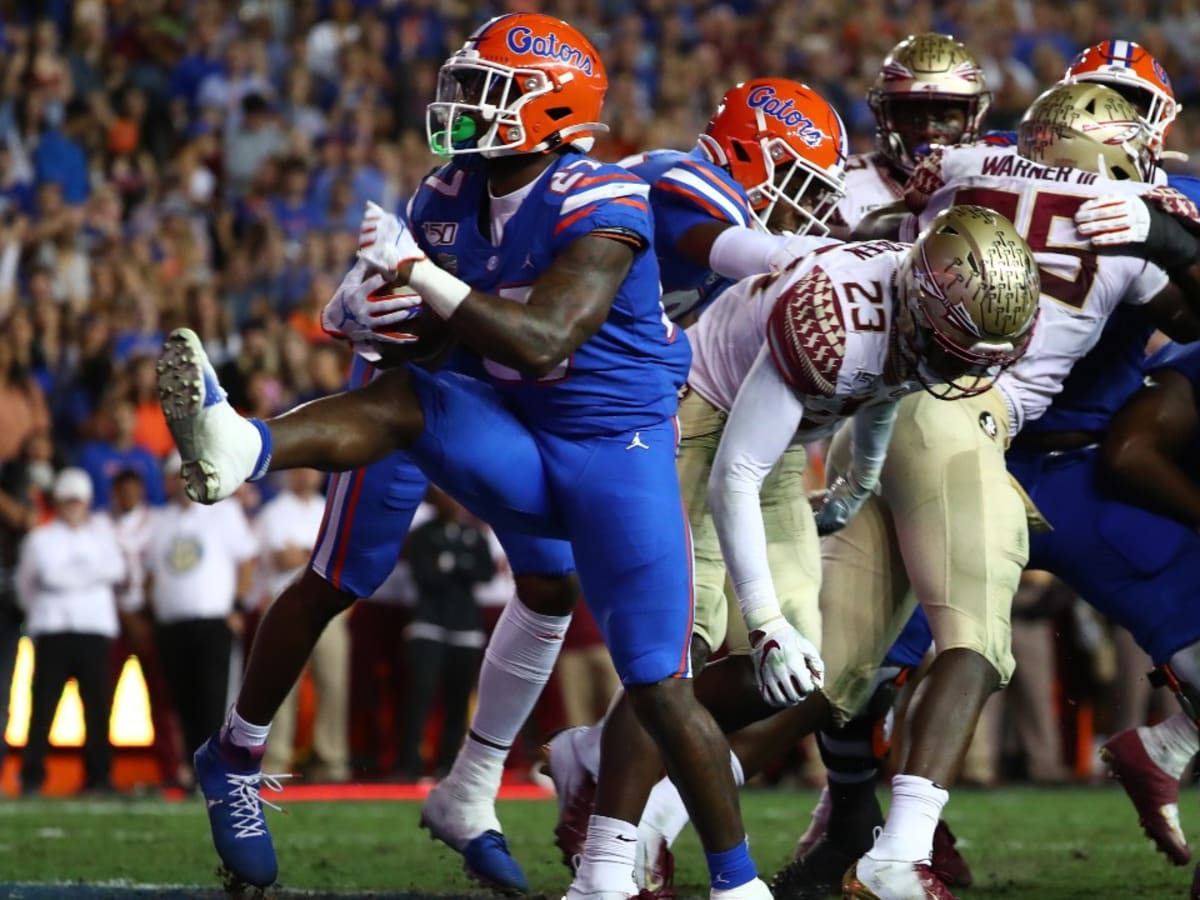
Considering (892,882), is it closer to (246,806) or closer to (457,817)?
(457,817)

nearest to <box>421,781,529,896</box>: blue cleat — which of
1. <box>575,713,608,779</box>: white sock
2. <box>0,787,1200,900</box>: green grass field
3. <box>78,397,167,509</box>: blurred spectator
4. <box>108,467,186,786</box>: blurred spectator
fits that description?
<box>0,787,1200,900</box>: green grass field

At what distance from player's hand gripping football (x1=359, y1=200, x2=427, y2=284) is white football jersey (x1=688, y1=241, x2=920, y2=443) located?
2.97 ft

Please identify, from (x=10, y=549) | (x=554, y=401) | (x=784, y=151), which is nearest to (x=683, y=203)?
(x=784, y=151)

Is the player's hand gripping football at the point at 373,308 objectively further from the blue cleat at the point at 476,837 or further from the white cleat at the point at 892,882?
the white cleat at the point at 892,882

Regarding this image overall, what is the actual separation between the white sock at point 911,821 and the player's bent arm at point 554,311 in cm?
124

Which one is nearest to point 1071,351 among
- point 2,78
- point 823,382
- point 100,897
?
point 823,382

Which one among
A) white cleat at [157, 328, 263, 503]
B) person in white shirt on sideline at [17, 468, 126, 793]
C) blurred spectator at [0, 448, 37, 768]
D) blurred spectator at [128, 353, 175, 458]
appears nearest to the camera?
white cleat at [157, 328, 263, 503]

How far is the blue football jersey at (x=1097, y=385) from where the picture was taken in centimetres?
538

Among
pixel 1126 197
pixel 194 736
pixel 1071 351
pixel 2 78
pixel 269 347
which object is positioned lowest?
pixel 194 736

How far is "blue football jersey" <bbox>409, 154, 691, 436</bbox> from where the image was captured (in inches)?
165

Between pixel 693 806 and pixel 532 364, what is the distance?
98cm

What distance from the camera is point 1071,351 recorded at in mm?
5055

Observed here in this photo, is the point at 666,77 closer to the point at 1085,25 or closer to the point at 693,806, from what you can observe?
the point at 1085,25

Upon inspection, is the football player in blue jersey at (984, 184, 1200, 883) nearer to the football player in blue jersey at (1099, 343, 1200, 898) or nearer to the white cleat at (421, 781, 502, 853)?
the football player in blue jersey at (1099, 343, 1200, 898)
